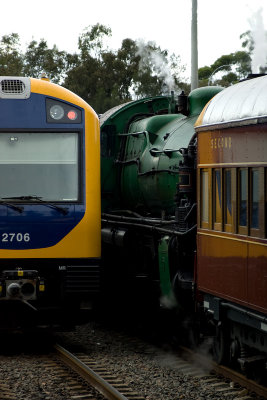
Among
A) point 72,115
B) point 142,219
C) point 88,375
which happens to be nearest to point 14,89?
point 72,115

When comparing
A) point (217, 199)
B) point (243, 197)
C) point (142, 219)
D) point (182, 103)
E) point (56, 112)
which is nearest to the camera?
point (243, 197)

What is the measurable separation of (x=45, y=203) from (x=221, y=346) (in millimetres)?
2675

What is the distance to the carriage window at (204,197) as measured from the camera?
950cm

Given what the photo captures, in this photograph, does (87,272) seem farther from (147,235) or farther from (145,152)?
(145,152)

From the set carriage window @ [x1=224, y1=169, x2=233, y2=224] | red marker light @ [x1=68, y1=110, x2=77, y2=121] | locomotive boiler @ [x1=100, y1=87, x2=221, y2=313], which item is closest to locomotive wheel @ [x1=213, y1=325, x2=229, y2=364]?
locomotive boiler @ [x1=100, y1=87, x2=221, y2=313]

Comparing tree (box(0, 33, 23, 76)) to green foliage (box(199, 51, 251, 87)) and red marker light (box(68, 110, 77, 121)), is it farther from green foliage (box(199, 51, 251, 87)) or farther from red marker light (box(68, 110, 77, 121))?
red marker light (box(68, 110, 77, 121))

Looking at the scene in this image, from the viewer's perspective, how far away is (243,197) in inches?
327

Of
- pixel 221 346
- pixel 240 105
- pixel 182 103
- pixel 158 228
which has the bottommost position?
pixel 221 346

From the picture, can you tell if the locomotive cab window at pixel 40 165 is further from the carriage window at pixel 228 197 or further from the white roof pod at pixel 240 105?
the carriage window at pixel 228 197

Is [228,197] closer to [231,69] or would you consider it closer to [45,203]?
[45,203]

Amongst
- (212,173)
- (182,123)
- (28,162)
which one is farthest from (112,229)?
(212,173)

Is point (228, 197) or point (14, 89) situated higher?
point (14, 89)

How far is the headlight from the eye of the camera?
1066 cm

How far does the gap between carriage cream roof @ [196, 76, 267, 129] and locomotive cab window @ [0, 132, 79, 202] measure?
1.78 m
